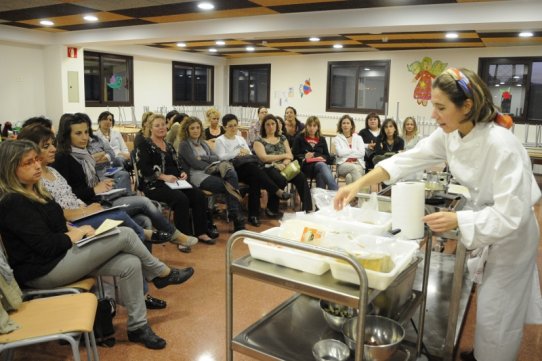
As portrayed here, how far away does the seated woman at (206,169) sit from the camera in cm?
427

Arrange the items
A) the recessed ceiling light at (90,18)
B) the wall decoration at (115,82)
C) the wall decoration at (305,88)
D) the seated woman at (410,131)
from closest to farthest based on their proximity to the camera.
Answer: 1. the seated woman at (410,131)
2. the recessed ceiling light at (90,18)
3. the wall decoration at (115,82)
4. the wall decoration at (305,88)

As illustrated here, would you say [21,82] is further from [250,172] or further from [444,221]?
[444,221]

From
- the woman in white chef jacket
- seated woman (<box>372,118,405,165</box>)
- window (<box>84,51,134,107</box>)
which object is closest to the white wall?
window (<box>84,51,134,107</box>)

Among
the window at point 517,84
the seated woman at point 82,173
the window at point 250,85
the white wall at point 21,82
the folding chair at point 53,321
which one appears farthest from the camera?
the window at point 250,85

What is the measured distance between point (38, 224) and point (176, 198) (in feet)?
5.70

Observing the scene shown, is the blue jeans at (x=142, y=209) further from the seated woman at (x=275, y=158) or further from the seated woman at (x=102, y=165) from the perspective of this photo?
the seated woman at (x=275, y=158)

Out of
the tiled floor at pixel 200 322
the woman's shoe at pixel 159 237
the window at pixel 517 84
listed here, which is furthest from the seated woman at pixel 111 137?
the window at pixel 517 84

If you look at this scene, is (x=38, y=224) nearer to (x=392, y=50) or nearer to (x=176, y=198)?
(x=176, y=198)

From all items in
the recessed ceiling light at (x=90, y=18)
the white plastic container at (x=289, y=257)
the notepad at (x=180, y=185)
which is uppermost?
the recessed ceiling light at (x=90, y=18)

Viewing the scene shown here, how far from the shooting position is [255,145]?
4941mm

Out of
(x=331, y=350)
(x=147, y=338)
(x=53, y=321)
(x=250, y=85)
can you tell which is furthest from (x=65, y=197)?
(x=250, y=85)

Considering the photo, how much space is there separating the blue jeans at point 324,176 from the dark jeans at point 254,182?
771 millimetres

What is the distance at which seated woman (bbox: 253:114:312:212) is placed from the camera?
4820 mm

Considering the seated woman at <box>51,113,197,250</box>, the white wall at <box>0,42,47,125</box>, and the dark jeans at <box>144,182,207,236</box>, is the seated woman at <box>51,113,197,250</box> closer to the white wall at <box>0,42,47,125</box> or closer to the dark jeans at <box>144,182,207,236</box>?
the dark jeans at <box>144,182,207,236</box>
